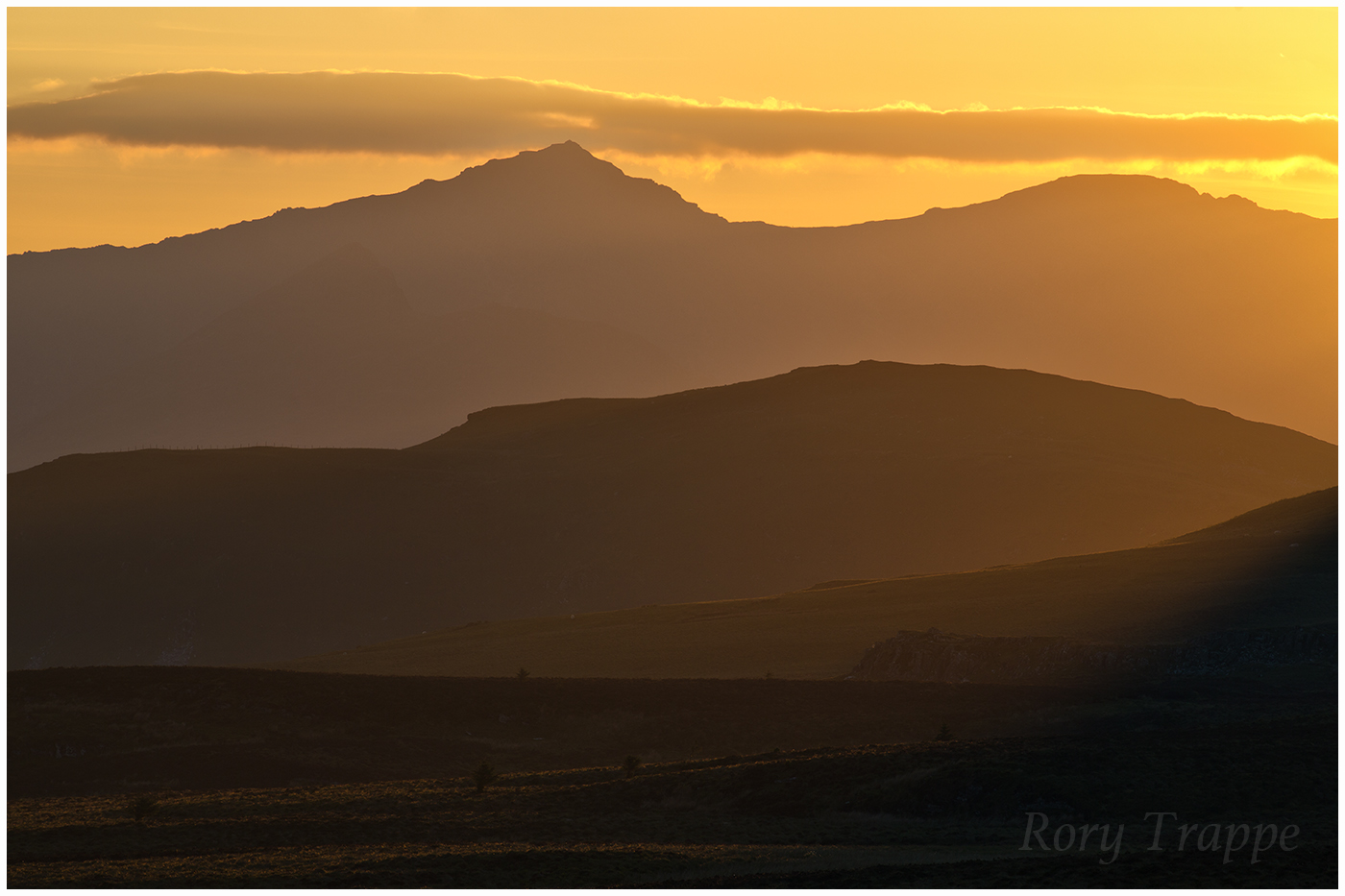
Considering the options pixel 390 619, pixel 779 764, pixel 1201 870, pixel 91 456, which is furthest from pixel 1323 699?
pixel 91 456

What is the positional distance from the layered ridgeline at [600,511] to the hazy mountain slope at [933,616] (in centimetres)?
3403

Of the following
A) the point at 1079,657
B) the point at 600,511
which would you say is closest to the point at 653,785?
the point at 1079,657

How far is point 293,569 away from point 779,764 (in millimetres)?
103188

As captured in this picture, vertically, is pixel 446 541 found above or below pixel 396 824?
above

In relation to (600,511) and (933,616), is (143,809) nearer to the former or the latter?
(933,616)

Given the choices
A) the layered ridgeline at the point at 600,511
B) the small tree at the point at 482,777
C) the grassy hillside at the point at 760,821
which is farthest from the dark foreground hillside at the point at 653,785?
the layered ridgeline at the point at 600,511

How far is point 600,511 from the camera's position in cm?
14750

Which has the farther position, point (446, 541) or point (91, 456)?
point (91, 456)

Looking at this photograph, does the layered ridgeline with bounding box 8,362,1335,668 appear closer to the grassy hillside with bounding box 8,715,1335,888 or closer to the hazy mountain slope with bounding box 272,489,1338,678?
the hazy mountain slope with bounding box 272,489,1338,678

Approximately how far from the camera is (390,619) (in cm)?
13075

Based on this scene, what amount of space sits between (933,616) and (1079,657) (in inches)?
686

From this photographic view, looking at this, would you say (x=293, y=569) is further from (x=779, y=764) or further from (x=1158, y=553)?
(x=779, y=764)

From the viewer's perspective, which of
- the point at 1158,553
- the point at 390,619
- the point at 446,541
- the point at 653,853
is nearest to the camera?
the point at 653,853

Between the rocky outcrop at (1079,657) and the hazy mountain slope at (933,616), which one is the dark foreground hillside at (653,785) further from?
the hazy mountain slope at (933,616)
